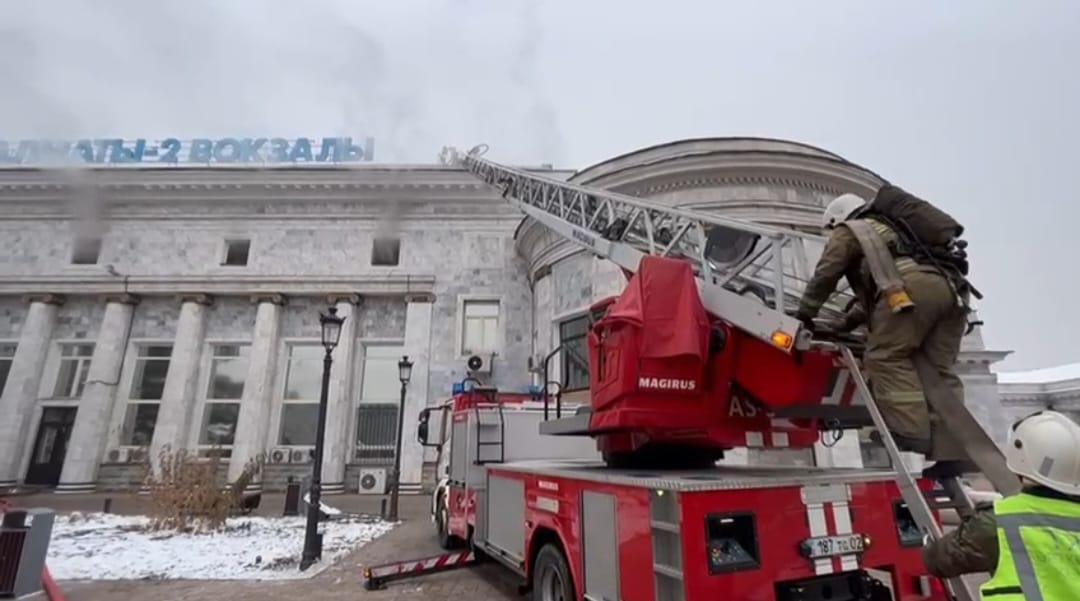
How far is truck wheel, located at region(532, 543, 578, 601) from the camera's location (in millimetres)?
4223

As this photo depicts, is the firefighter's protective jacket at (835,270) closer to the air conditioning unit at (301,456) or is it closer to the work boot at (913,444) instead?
the work boot at (913,444)

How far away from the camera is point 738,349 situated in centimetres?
374

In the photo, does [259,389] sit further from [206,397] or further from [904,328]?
[904,328]

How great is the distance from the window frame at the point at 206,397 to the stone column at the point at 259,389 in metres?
0.28

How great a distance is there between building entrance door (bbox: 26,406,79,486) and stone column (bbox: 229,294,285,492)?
6.49 meters

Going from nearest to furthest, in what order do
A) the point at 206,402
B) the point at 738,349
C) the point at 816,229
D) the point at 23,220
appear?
1. the point at 738,349
2. the point at 816,229
3. the point at 206,402
4. the point at 23,220

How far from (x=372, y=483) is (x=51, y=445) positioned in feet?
39.0

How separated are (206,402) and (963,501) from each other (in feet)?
68.7

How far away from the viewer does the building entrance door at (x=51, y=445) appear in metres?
18.0

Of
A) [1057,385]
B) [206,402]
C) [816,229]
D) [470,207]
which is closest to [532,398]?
[816,229]

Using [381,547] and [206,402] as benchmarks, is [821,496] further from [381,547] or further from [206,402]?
[206,402]

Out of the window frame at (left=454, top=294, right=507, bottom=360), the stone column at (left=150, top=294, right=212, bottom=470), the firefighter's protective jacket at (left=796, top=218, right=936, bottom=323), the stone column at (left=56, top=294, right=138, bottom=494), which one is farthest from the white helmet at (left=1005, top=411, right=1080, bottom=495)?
the stone column at (left=56, top=294, right=138, bottom=494)

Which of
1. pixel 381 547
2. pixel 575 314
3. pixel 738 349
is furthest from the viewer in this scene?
pixel 575 314

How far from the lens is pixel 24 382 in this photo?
18203mm
